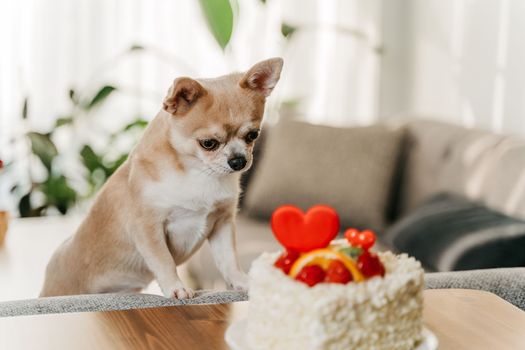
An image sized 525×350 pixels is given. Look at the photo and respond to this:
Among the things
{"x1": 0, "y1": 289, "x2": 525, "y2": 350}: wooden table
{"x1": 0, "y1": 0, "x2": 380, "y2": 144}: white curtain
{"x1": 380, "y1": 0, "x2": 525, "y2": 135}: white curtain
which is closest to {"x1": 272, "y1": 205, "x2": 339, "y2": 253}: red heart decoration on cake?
{"x1": 0, "y1": 289, "x2": 525, "y2": 350}: wooden table

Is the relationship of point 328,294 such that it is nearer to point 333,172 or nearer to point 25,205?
point 333,172

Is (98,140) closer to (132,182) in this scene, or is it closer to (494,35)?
(494,35)

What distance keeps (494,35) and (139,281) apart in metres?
2.29

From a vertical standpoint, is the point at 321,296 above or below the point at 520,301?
above

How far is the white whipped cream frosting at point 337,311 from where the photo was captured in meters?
0.86

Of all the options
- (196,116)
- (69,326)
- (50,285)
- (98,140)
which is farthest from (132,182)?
(98,140)

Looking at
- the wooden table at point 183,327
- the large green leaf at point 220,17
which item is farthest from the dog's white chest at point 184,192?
the large green leaf at point 220,17

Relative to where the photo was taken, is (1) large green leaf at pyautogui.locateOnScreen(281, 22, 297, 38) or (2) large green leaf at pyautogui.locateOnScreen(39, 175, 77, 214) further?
(1) large green leaf at pyautogui.locateOnScreen(281, 22, 297, 38)

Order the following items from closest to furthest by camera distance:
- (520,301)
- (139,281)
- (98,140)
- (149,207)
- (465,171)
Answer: (520,301) < (149,207) < (139,281) < (465,171) < (98,140)

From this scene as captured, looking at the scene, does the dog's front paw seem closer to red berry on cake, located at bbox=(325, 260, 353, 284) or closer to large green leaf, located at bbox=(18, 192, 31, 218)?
red berry on cake, located at bbox=(325, 260, 353, 284)

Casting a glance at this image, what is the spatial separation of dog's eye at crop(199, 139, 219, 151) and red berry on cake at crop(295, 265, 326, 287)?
61 cm

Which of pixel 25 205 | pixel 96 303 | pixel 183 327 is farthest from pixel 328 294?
pixel 25 205

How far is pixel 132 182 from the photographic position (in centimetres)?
154

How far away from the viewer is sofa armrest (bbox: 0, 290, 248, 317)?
1263 millimetres
